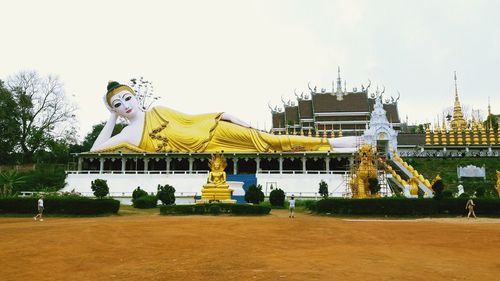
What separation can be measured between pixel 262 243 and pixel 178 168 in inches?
1269

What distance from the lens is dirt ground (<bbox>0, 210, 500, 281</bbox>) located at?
26.7 feet

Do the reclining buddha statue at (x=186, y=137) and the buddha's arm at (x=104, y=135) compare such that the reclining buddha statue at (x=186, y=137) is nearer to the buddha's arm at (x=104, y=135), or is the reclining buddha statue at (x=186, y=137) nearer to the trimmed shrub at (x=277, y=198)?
the buddha's arm at (x=104, y=135)

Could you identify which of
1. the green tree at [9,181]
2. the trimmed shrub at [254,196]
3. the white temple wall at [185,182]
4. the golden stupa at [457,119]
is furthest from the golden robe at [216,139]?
the golden stupa at [457,119]

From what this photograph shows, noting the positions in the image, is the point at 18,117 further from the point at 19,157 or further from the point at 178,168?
the point at 178,168

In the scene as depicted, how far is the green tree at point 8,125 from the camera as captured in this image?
4597 cm

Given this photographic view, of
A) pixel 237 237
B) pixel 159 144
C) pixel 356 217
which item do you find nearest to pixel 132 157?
pixel 159 144

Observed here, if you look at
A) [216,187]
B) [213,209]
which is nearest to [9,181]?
[216,187]

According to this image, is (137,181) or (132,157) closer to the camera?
(137,181)

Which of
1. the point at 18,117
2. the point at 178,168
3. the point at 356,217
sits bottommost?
the point at 356,217

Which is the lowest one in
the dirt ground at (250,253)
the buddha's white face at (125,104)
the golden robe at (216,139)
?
the dirt ground at (250,253)

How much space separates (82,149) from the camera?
5412cm

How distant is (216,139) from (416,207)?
23.4m

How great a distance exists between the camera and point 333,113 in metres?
56.7

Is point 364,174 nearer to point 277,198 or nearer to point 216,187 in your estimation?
point 277,198
